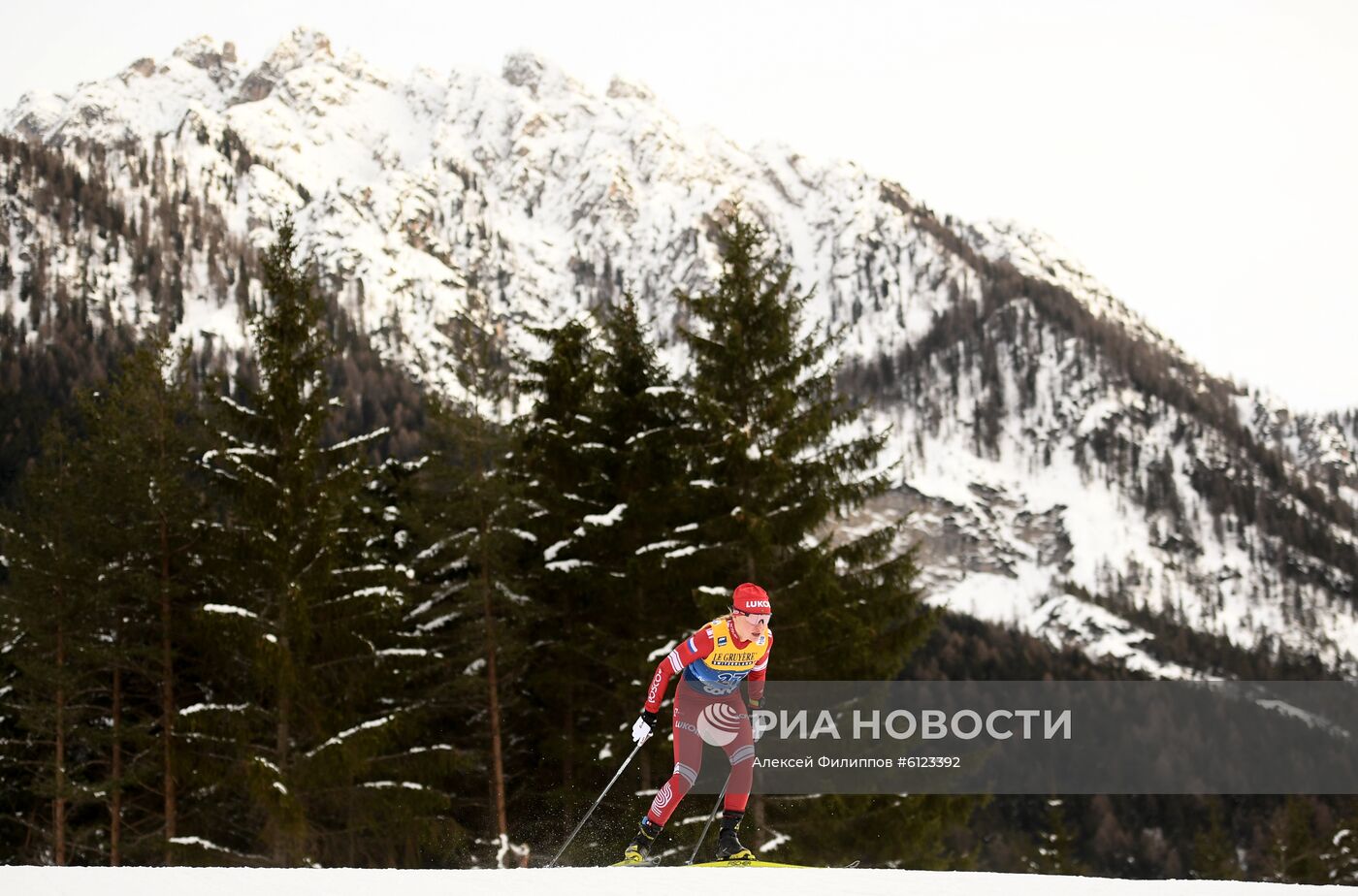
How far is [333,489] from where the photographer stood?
16516 mm

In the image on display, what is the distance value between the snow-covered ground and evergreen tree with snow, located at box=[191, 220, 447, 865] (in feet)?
29.1

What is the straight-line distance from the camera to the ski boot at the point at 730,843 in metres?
8.61

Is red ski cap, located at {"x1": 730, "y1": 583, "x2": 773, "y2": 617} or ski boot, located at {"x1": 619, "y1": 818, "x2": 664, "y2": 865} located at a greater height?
red ski cap, located at {"x1": 730, "y1": 583, "x2": 773, "y2": 617}

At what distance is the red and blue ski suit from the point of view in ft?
29.0

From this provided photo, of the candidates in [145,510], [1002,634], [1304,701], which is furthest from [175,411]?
[1304,701]

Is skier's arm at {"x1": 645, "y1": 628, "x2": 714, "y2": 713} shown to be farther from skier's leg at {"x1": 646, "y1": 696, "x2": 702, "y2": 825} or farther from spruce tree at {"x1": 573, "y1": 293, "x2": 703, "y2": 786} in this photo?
spruce tree at {"x1": 573, "y1": 293, "x2": 703, "y2": 786}

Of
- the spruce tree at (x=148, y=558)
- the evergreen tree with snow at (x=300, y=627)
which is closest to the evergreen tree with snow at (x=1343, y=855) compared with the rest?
the evergreen tree with snow at (x=300, y=627)

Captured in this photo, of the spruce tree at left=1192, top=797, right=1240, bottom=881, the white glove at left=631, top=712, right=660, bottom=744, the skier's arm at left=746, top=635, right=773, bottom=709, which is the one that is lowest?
the spruce tree at left=1192, top=797, right=1240, bottom=881

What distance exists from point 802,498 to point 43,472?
46.3 feet

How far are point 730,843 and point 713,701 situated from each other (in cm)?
107

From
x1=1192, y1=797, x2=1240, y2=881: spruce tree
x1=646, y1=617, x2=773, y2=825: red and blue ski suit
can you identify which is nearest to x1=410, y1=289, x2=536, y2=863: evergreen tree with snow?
x1=646, y1=617, x2=773, y2=825: red and blue ski suit

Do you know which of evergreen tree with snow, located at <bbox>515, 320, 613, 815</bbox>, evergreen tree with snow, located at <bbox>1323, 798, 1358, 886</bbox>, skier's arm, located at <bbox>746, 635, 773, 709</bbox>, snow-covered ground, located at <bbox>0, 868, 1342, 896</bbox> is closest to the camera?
snow-covered ground, located at <bbox>0, 868, 1342, 896</bbox>

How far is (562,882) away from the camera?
638cm

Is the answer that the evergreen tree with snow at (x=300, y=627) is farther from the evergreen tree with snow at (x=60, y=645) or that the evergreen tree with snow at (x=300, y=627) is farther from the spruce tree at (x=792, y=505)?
the spruce tree at (x=792, y=505)
